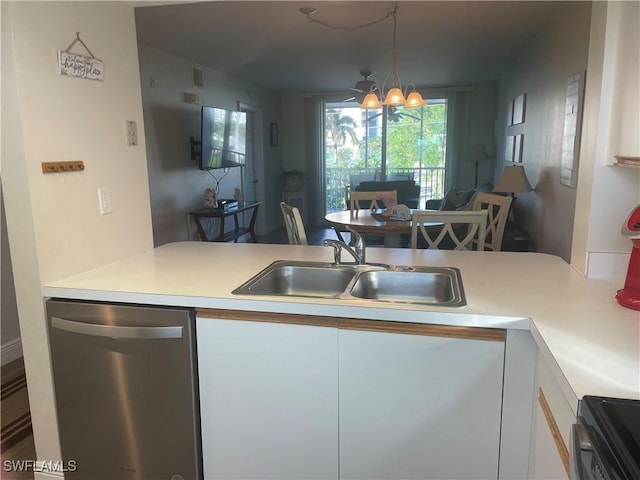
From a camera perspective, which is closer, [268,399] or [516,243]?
[268,399]

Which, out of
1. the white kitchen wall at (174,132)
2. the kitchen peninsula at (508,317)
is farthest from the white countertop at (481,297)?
the white kitchen wall at (174,132)

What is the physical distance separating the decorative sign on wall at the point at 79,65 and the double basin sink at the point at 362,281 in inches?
40.2

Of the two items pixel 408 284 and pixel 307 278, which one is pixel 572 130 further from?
pixel 307 278

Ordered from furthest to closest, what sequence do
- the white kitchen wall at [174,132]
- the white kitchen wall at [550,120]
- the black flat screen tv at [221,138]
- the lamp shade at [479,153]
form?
the lamp shade at [479,153], the black flat screen tv at [221,138], the white kitchen wall at [174,132], the white kitchen wall at [550,120]

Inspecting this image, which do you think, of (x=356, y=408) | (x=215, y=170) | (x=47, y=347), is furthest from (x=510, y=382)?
(x=215, y=170)

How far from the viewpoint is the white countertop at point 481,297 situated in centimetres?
106

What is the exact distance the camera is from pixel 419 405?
1.40 meters

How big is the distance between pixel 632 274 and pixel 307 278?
3.66ft

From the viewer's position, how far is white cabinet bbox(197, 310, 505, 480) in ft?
4.47

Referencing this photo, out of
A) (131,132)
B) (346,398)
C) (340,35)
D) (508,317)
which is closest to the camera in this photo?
(508,317)

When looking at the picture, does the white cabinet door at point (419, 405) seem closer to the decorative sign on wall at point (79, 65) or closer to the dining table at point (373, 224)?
the decorative sign on wall at point (79, 65)

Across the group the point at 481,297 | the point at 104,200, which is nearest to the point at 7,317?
the point at 104,200

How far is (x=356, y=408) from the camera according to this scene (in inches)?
57.3

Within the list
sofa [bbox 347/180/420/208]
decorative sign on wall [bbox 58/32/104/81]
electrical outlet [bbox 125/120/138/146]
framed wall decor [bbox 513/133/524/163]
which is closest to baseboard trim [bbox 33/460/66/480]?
electrical outlet [bbox 125/120/138/146]
